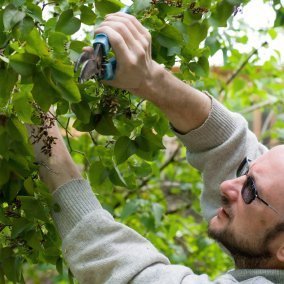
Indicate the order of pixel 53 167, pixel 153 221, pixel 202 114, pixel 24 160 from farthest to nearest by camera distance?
pixel 153 221 → pixel 202 114 → pixel 53 167 → pixel 24 160

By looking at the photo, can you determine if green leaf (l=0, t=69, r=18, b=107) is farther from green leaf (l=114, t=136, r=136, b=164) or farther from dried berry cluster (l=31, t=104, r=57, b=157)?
green leaf (l=114, t=136, r=136, b=164)

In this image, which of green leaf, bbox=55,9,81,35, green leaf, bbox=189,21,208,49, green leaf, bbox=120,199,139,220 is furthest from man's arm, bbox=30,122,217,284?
green leaf, bbox=120,199,139,220

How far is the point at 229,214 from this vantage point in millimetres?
1435

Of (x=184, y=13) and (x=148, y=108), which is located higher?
(x=184, y=13)

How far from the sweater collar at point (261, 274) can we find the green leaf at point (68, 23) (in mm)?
555

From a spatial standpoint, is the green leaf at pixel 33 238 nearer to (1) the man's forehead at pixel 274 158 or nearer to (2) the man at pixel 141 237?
(2) the man at pixel 141 237

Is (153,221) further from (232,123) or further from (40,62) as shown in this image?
(40,62)

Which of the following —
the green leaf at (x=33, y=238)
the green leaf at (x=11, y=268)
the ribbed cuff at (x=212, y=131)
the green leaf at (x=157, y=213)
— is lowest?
the green leaf at (x=157, y=213)

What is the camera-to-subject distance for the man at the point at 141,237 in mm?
1237

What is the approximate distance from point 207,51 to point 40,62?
0.53 metres

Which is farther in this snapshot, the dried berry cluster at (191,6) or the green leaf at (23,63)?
the dried berry cluster at (191,6)

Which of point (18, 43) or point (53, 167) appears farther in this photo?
point (53, 167)

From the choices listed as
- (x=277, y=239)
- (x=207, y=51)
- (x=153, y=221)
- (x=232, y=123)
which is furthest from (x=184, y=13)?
(x=153, y=221)

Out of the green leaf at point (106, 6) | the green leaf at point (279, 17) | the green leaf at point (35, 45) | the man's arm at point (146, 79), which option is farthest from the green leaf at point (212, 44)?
the green leaf at point (35, 45)
